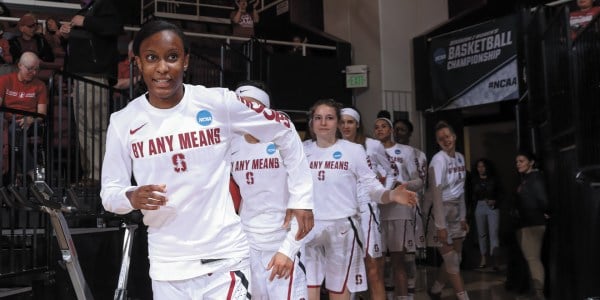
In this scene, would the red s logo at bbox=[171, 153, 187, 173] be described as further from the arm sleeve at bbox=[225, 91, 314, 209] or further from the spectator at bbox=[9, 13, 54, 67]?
the spectator at bbox=[9, 13, 54, 67]

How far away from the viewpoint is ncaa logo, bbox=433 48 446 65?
1138 cm

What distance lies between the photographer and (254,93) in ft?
14.1

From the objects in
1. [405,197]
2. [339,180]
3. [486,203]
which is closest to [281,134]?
[405,197]

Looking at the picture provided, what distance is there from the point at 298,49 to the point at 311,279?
8.39 m

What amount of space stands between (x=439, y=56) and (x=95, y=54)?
21.3ft

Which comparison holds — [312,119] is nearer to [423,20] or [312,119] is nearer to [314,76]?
[314,76]

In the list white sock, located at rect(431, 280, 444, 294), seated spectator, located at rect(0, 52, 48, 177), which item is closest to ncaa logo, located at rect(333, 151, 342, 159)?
white sock, located at rect(431, 280, 444, 294)

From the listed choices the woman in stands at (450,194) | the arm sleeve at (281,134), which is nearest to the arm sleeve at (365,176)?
the woman in stands at (450,194)

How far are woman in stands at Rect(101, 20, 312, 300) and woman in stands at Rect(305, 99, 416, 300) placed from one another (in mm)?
2483

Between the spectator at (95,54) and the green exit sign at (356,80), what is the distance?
19.1 feet

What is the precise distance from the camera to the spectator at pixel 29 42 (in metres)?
9.07

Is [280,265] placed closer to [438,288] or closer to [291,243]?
[291,243]

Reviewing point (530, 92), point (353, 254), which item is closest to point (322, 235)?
point (353, 254)

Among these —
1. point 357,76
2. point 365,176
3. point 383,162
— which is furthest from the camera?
point 357,76
